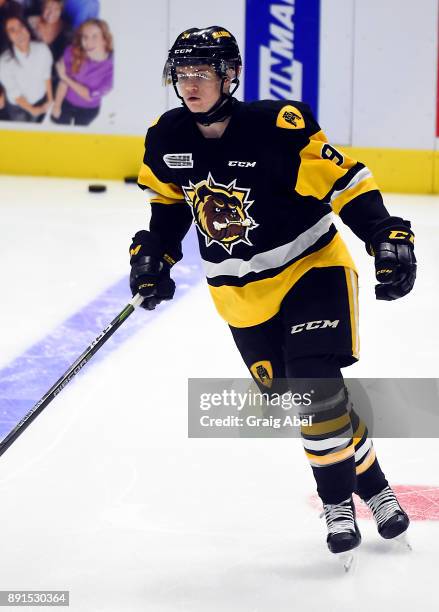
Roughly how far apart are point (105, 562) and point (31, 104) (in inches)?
243

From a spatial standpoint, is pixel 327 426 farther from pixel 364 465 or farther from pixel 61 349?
pixel 61 349

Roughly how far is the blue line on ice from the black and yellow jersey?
3.76ft

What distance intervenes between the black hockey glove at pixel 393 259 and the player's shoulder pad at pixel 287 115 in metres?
0.31

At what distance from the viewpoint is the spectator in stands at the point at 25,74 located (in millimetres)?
8609

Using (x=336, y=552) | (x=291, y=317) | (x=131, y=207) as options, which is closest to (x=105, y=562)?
(x=336, y=552)

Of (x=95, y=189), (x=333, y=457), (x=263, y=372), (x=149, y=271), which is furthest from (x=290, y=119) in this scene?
(x=95, y=189)

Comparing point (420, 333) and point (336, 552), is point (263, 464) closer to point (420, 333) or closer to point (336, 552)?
point (336, 552)

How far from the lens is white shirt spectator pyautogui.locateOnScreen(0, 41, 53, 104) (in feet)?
28.3

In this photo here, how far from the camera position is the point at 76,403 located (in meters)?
4.14

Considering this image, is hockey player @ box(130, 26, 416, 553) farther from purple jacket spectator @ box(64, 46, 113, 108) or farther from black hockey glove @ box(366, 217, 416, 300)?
purple jacket spectator @ box(64, 46, 113, 108)

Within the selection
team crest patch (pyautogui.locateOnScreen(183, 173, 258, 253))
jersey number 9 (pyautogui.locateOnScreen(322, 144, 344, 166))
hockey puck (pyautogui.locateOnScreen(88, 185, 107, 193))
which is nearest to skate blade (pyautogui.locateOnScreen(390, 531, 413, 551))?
team crest patch (pyautogui.locateOnScreen(183, 173, 258, 253))

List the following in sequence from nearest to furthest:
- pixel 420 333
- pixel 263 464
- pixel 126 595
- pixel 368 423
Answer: pixel 126 595 → pixel 263 464 → pixel 368 423 → pixel 420 333

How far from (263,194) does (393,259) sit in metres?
0.36

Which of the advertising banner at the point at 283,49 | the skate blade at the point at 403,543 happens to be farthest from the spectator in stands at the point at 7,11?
the skate blade at the point at 403,543
